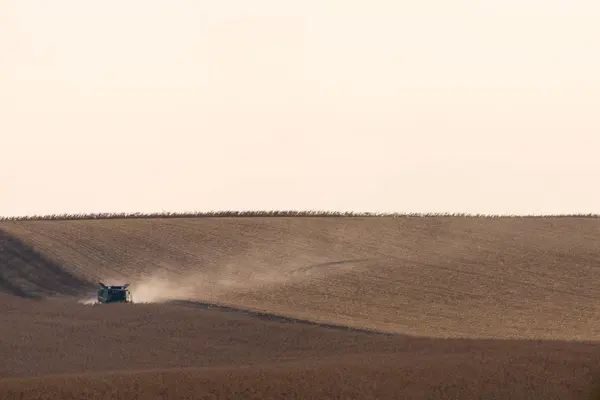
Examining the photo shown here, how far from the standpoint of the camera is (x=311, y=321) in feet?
146

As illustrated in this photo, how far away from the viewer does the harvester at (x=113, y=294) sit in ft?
170

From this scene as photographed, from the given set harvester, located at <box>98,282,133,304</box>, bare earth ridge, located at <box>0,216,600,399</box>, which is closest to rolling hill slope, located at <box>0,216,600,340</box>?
bare earth ridge, located at <box>0,216,600,399</box>

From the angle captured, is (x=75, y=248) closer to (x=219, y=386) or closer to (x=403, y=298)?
(x=403, y=298)

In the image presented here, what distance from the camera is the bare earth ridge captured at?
111 ft

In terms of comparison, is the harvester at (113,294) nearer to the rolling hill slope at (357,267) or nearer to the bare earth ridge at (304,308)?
the bare earth ridge at (304,308)

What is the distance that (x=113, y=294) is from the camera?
51969mm

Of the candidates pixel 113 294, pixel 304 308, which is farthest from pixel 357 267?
pixel 113 294

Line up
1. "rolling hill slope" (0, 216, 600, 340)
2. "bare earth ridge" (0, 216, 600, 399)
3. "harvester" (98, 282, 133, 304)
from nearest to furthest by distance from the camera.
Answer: "bare earth ridge" (0, 216, 600, 399)
"rolling hill slope" (0, 216, 600, 340)
"harvester" (98, 282, 133, 304)

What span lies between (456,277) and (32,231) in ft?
73.6

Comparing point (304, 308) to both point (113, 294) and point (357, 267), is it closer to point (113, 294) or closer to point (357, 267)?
point (113, 294)

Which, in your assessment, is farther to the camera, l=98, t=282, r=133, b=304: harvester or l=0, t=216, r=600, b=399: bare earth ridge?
l=98, t=282, r=133, b=304: harvester

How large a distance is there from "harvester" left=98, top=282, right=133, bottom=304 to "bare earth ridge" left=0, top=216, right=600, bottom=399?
1245mm

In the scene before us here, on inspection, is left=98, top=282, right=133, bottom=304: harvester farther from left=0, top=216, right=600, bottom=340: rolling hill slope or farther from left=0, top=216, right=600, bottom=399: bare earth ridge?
left=0, top=216, right=600, bottom=340: rolling hill slope

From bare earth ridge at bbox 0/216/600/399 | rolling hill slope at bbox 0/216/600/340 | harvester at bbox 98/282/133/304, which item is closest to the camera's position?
bare earth ridge at bbox 0/216/600/399
